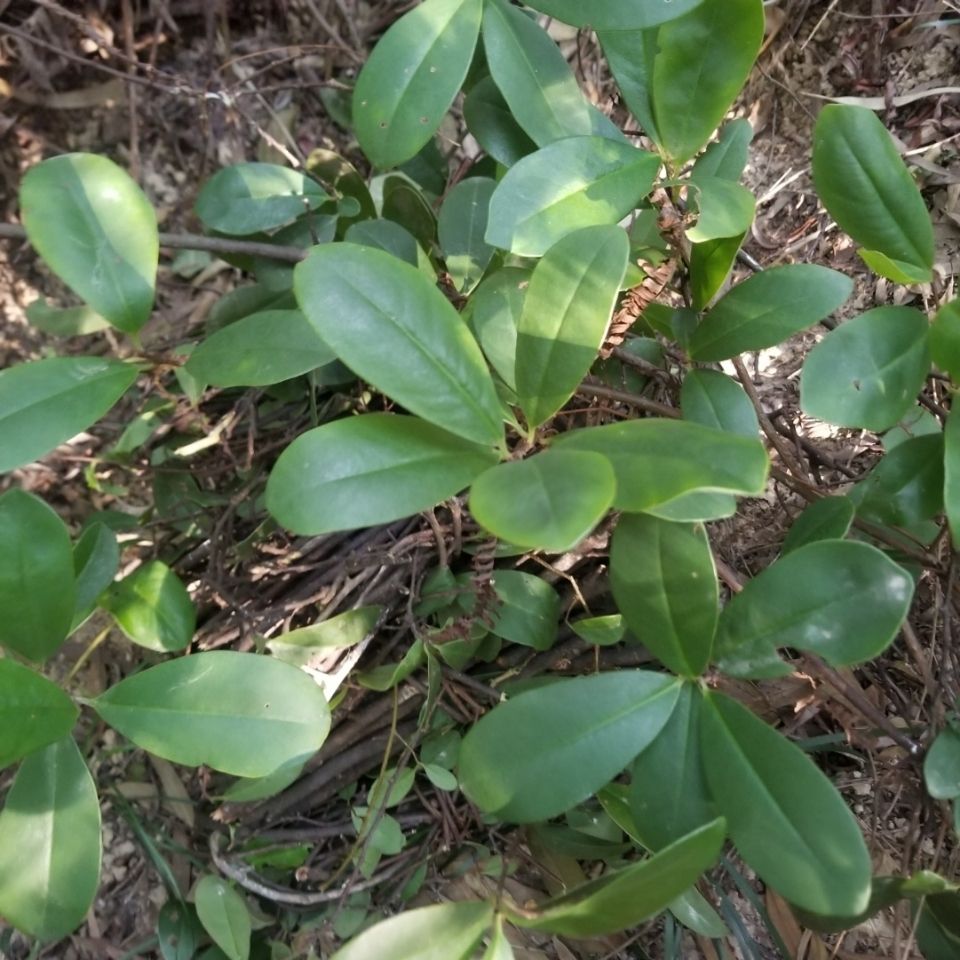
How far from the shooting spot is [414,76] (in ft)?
2.71

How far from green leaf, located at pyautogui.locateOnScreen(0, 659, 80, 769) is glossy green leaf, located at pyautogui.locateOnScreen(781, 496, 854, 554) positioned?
69 cm

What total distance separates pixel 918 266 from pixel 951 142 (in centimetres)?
46

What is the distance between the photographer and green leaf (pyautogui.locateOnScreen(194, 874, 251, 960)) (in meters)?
0.99

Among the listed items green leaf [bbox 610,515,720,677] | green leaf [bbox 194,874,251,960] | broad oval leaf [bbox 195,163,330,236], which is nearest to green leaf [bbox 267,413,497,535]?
green leaf [bbox 610,515,720,677]

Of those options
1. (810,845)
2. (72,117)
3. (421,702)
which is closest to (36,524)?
(421,702)

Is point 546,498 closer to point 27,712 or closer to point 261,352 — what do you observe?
point 261,352

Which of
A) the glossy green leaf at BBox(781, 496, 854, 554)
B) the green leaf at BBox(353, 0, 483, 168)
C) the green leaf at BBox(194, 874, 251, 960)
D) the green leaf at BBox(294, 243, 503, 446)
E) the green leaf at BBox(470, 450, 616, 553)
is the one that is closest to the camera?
the green leaf at BBox(470, 450, 616, 553)

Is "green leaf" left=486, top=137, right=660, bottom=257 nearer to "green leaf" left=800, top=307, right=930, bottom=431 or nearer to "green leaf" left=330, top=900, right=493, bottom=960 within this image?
"green leaf" left=800, top=307, right=930, bottom=431

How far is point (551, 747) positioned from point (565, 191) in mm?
481

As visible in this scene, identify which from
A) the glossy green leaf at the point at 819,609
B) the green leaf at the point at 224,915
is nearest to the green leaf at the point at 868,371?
the glossy green leaf at the point at 819,609

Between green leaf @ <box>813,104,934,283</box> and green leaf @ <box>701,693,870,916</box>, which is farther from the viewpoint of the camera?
green leaf @ <box>813,104,934,283</box>

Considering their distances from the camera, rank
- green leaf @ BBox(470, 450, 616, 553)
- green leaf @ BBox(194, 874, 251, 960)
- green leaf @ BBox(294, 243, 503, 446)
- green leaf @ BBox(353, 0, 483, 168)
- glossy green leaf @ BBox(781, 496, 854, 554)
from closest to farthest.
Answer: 1. green leaf @ BBox(470, 450, 616, 553)
2. green leaf @ BBox(294, 243, 503, 446)
3. glossy green leaf @ BBox(781, 496, 854, 554)
4. green leaf @ BBox(353, 0, 483, 168)
5. green leaf @ BBox(194, 874, 251, 960)

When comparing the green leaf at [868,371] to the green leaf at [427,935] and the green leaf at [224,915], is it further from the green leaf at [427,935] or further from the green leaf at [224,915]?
the green leaf at [224,915]

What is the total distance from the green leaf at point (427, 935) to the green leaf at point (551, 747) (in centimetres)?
9
